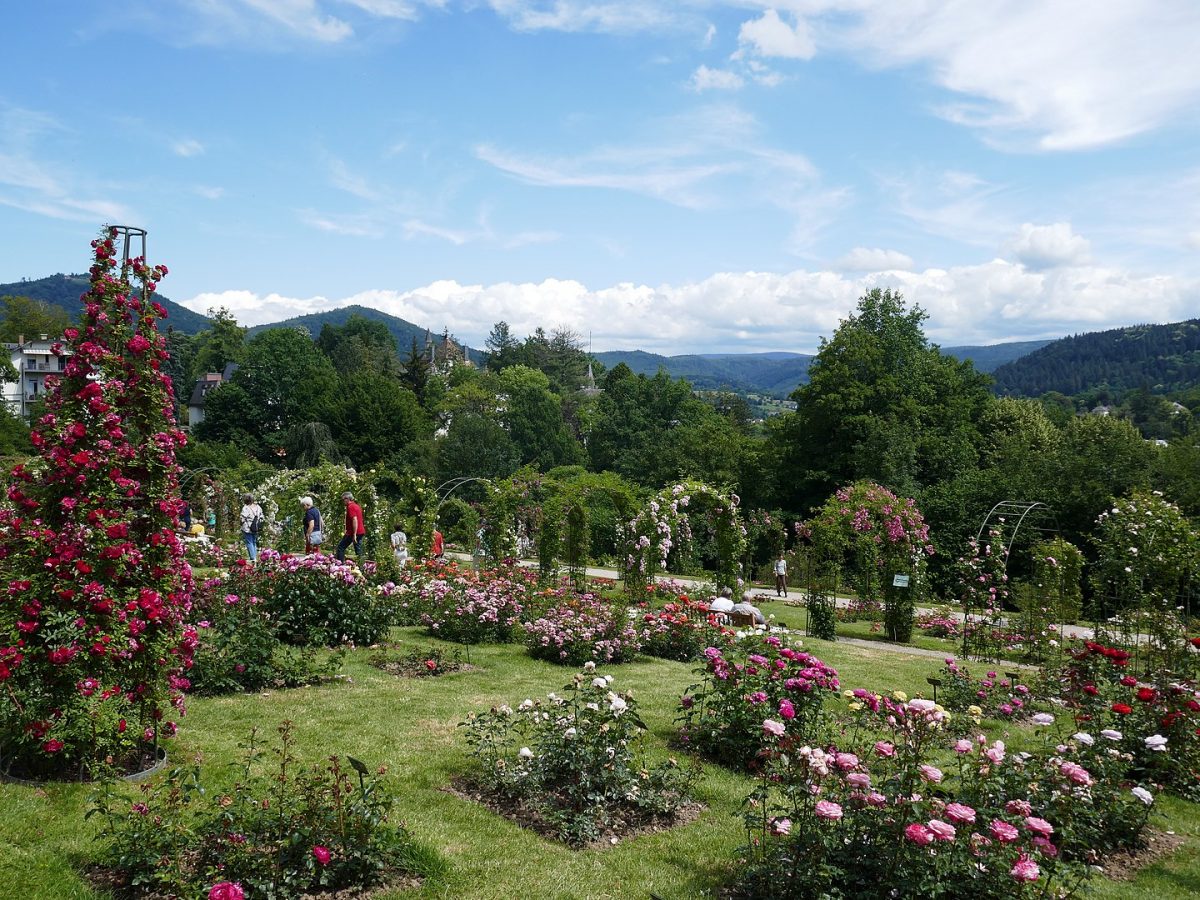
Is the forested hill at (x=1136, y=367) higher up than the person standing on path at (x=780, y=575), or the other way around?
the forested hill at (x=1136, y=367)

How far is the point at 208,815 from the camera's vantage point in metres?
4.45

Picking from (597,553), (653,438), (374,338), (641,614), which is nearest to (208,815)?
(641,614)

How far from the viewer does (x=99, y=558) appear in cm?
509

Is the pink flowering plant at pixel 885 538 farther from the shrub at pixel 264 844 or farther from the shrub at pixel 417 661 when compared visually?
the shrub at pixel 264 844

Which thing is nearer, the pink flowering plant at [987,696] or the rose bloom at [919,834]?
the rose bloom at [919,834]

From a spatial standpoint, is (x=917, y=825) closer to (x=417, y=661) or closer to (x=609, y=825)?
(x=609, y=825)

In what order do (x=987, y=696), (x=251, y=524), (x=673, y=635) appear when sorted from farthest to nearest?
(x=251, y=524) < (x=673, y=635) < (x=987, y=696)

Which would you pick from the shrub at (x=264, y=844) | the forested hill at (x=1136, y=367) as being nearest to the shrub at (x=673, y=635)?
the shrub at (x=264, y=844)

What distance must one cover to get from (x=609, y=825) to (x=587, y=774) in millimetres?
340

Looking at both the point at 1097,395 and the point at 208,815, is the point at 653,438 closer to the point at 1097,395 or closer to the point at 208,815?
the point at 208,815

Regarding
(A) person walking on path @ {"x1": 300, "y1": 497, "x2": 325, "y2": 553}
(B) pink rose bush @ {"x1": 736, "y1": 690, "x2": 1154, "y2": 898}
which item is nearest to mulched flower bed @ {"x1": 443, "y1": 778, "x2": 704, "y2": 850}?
(B) pink rose bush @ {"x1": 736, "y1": 690, "x2": 1154, "y2": 898}

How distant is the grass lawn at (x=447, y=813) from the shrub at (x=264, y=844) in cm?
23

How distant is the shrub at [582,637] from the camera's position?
990cm

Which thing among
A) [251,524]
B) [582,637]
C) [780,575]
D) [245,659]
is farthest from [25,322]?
[582,637]
